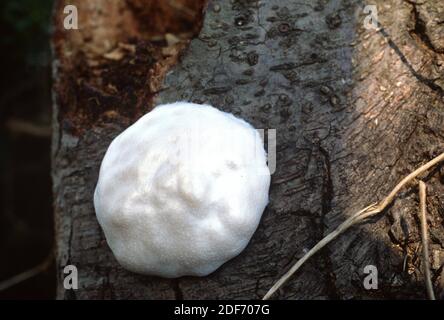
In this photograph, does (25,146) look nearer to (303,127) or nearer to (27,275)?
(27,275)

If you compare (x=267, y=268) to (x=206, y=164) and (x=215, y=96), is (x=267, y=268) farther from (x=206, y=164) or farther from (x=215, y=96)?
(x=215, y=96)

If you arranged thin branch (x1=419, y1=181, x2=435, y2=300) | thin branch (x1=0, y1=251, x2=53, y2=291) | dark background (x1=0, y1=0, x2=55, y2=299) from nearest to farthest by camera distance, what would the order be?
thin branch (x1=419, y1=181, x2=435, y2=300) → thin branch (x1=0, y1=251, x2=53, y2=291) → dark background (x1=0, y1=0, x2=55, y2=299)

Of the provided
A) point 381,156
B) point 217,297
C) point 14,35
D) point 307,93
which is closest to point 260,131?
point 307,93

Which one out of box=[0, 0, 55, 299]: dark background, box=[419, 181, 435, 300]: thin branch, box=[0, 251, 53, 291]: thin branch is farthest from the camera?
box=[0, 0, 55, 299]: dark background

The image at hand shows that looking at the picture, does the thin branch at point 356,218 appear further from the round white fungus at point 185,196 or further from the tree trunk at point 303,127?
the round white fungus at point 185,196

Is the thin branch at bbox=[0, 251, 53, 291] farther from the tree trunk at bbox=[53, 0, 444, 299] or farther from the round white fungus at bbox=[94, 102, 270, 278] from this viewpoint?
the round white fungus at bbox=[94, 102, 270, 278]

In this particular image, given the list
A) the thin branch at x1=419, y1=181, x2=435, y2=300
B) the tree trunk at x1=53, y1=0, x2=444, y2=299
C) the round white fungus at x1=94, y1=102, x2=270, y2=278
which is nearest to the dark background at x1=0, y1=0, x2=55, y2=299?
the tree trunk at x1=53, y1=0, x2=444, y2=299

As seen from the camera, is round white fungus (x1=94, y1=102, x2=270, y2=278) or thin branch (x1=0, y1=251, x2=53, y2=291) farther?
thin branch (x1=0, y1=251, x2=53, y2=291)
